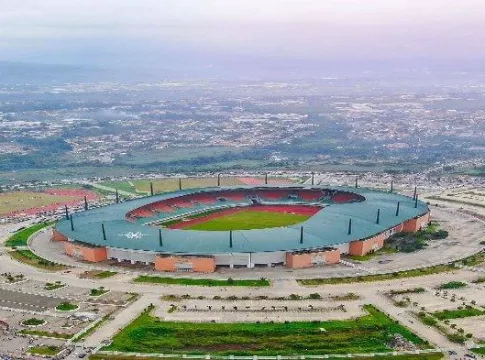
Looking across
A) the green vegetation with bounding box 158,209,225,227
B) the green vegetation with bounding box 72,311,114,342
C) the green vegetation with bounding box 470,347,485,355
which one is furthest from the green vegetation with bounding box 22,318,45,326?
the green vegetation with bounding box 470,347,485,355

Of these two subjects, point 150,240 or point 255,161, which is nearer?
point 150,240

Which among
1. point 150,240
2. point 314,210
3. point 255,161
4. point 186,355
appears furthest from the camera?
point 255,161

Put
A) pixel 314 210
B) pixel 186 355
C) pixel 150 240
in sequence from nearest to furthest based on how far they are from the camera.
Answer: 1. pixel 186 355
2. pixel 150 240
3. pixel 314 210

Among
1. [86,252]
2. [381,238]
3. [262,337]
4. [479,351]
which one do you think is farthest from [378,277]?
[86,252]

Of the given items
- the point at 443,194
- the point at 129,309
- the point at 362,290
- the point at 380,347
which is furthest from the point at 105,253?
the point at 443,194

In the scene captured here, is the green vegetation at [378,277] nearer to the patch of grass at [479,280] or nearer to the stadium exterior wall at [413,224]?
the patch of grass at [479,280]

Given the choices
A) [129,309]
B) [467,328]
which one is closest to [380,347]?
[467,328]

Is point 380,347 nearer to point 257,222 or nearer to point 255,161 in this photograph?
point 257,222
